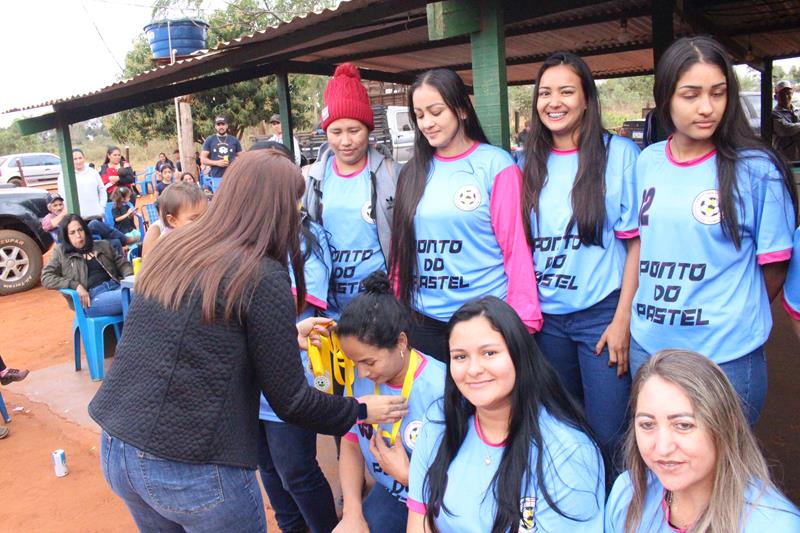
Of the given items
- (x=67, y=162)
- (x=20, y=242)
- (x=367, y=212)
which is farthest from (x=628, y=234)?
(x=20, y=242)

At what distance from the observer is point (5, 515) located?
3.66 metres

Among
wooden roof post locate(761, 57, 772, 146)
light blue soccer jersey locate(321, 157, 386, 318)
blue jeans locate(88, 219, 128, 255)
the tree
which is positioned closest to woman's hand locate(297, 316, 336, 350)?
light blue soccer jersey locate(321, 157, 386, 318)

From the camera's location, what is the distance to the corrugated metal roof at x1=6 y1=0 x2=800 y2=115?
3.92 metres

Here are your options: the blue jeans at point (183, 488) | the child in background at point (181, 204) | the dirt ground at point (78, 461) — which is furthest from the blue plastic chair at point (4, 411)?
the blue jeans at point (183, 488)

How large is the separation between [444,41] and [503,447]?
4.20m

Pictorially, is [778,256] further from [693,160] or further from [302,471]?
[302,471]

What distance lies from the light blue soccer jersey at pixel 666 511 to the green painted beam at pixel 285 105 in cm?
535

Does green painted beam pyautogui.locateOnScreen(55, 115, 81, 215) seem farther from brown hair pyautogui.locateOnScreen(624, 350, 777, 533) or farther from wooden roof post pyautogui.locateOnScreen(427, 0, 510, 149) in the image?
brown hair pyautogui.locateOnScreen(624, 350, 777, 533)

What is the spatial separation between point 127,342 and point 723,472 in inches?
58.3

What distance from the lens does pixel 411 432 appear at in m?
2.27

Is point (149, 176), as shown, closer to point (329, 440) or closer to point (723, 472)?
point (329, 440)

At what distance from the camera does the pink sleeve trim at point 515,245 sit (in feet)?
7.54

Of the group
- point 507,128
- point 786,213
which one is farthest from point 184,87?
point 786,213

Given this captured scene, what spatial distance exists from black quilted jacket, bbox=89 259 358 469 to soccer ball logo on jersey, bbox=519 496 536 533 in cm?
69
